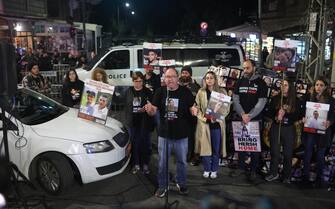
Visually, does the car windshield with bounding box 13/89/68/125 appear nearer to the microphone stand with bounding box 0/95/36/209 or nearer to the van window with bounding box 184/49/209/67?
the microphone stand with bounding box 0/95/36/209

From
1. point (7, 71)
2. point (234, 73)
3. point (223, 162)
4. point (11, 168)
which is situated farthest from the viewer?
point (234, 73)

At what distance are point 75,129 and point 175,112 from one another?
62.1 inches

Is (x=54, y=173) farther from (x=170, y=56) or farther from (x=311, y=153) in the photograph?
(x=170, y=56)

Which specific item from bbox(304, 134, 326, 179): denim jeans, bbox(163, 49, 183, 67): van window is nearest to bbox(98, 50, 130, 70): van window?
bbox(163, 49, 183, 67): van window

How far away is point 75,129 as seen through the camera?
589 centimetres

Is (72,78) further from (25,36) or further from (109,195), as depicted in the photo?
(25,36)

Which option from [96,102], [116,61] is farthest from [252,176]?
[116,61]

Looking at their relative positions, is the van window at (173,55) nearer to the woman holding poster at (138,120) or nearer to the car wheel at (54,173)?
the woman holding poster at (138,120)

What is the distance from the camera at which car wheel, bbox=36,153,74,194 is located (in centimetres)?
565

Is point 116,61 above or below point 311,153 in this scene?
above

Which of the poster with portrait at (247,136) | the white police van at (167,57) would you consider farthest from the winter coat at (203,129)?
the white police van at (167,57)

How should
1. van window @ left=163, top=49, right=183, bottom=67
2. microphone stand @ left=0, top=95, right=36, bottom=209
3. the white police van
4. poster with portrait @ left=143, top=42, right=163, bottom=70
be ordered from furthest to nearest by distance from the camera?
van window @ left=163, top=49, right=183, bottom=67 → the white police van → poster with portrait @ left=143, top=42, right=163, bottom=70 → microphone stand @ left=0, top=95, right=36, bottom=209

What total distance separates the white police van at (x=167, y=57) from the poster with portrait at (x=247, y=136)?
6.57 metres

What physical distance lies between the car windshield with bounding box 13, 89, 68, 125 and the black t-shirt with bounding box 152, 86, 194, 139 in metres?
1.93
